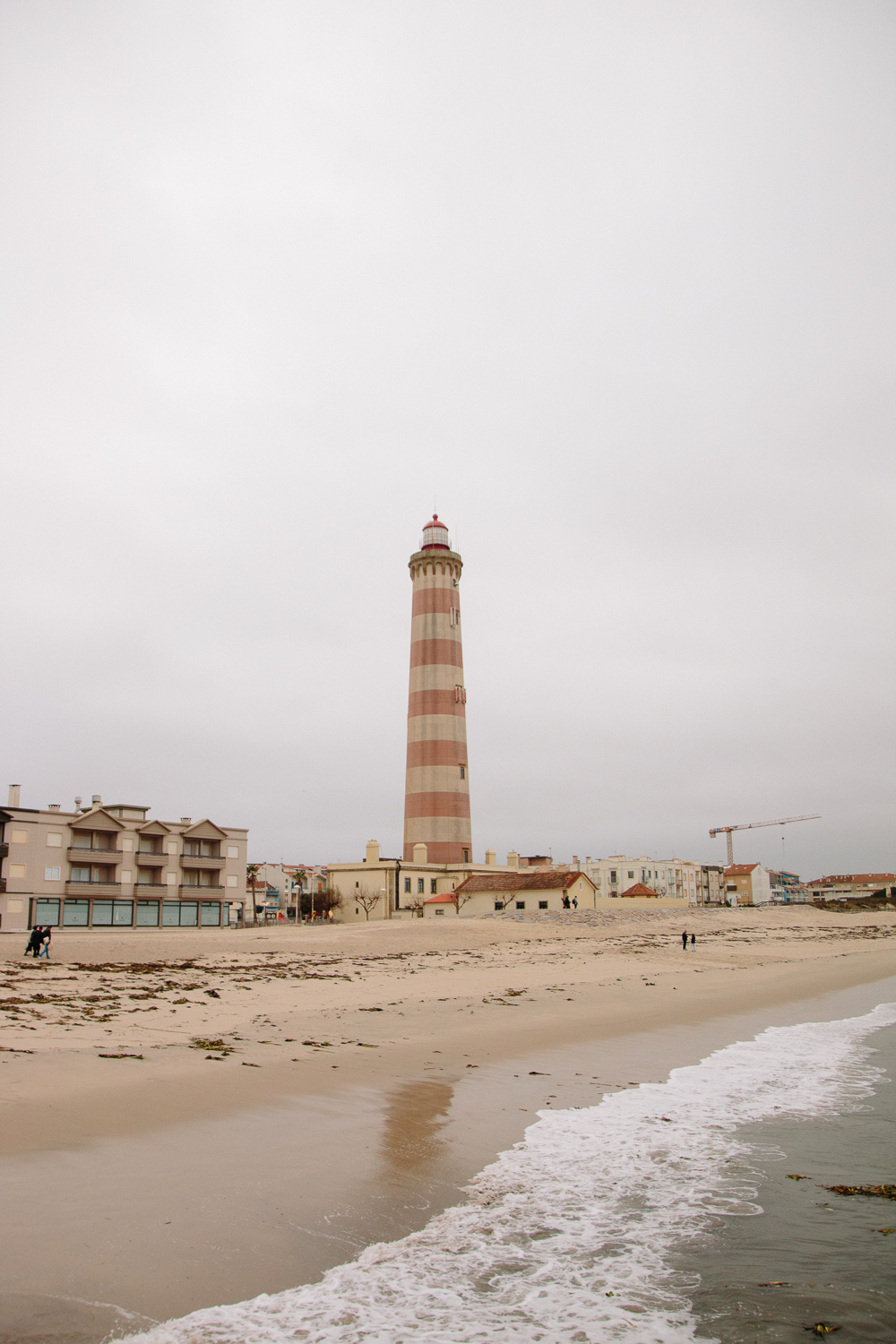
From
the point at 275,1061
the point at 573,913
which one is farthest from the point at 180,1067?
the point at 573,913

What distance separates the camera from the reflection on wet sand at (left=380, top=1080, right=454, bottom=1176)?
8445mm

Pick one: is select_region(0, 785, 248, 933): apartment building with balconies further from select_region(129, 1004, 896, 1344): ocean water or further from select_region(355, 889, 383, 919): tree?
select_region(129, 1004, 896, 1344): ocean water

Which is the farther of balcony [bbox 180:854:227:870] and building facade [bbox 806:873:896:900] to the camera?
building facade [bbox 806:873:896:900]

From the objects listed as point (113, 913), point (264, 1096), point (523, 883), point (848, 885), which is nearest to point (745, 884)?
point (848, 885)

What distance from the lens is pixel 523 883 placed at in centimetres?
5903

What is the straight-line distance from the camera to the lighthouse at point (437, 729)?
202 ft

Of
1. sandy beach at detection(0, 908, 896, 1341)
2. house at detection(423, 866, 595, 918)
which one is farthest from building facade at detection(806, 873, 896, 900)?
sandy beach at detection(0, 908, 896, 1341)

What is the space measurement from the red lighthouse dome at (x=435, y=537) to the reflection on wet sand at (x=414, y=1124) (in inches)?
2272

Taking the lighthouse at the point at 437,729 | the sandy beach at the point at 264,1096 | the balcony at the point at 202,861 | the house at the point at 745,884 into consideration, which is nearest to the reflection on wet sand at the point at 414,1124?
the sandy beach at the point at 264,1096

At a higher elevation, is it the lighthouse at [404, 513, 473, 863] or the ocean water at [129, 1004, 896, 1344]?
the lighthouse at [404, 513, 473, 863]

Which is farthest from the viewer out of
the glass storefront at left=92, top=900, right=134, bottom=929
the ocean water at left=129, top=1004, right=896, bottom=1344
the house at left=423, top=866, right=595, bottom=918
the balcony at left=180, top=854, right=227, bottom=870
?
the balcony at left=180, top=854, right=227, bottom=870

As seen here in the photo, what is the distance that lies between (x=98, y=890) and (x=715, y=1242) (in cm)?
5403

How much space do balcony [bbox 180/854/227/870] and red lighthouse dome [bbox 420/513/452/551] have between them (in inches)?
1058

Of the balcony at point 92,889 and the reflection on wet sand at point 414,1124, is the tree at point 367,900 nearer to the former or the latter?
the balcony at point 92,889
